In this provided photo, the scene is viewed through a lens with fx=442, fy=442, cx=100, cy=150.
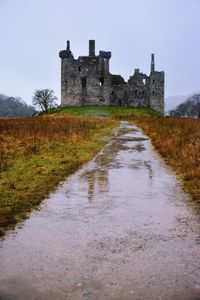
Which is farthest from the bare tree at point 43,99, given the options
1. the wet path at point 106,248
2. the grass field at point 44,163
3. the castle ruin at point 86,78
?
the wet path at point 106,248

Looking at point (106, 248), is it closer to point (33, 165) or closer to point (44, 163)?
point (33, 165)

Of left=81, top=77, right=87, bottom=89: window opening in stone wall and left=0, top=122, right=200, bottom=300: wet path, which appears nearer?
left=0, top=122, right=200, bottom=300: wet path

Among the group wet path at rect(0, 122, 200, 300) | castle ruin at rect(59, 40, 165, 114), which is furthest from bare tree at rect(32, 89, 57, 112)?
wet path at rect(0, 122, 200, 300)

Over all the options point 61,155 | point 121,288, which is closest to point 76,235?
point 121,288

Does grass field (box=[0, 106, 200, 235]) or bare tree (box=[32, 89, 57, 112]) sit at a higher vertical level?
bare tree (box=[32, 89, 57, 112])

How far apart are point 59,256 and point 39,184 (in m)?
5.87

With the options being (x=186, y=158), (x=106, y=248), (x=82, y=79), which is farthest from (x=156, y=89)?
(x=106, y=248)

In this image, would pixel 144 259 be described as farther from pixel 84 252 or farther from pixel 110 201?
pixel 110 201

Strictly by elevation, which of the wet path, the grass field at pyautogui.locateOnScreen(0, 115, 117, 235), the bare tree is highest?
the bare tree

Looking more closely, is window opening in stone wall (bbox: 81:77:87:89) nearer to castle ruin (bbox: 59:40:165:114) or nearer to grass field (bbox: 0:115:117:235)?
castle ruin (bbox: 59:40:165:114)

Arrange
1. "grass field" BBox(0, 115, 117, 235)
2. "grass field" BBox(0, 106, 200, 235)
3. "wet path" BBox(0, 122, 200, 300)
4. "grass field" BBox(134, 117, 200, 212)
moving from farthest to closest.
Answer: "grass field" BBox(134, 117, 200, 212) < "grass field" BBox(0, 106, 200, 235) < "grass field" BBox(0, 115, 117, 235) < "wet path" BBox(0, 122, 200, 300)

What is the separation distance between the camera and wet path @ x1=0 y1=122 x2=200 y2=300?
6039mm

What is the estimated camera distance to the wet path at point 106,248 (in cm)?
604

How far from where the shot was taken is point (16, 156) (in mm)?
19266
